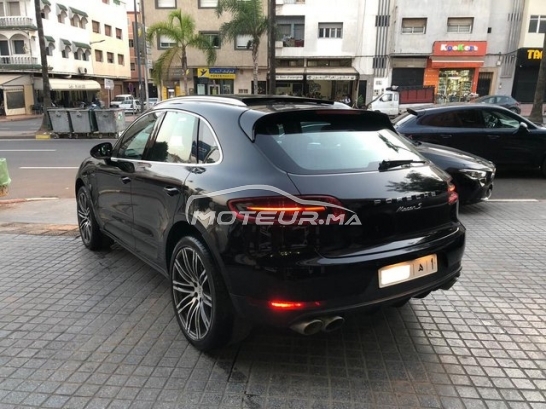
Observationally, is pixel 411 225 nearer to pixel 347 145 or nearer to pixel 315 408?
pixel 347 145

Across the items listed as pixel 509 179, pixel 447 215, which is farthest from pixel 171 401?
pixel 509 179

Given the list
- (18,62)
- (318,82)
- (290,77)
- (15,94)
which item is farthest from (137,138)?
(18,62)

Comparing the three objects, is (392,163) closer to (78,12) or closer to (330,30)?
(330,30)

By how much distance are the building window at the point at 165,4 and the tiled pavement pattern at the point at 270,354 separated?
111ft

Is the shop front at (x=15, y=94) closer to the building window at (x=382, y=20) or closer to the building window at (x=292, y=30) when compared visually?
the building window at (x=292, y=30)

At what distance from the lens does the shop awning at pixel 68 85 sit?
139 feet

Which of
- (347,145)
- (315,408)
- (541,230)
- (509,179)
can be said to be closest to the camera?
(315,408)

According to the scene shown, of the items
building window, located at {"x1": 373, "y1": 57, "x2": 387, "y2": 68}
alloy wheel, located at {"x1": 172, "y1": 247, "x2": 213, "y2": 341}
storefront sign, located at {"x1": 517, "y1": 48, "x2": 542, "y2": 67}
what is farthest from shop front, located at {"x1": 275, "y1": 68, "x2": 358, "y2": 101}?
alloy wheel, located at {"x1": 172, "y1": 247, "x2": 213, "y2": 341}

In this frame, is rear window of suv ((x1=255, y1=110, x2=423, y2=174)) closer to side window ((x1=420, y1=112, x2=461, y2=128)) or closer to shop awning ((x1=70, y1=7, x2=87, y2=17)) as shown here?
side window ((x1=420, y1=112, x2=461, y2=128))

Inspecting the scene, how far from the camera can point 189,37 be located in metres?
26.8

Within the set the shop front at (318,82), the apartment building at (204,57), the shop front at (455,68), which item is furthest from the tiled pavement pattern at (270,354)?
the apartment building at (204,57)

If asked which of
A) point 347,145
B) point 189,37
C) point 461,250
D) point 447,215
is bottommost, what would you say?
point 461,250

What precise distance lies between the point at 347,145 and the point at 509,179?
7.74m

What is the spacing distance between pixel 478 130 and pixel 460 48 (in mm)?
26603
